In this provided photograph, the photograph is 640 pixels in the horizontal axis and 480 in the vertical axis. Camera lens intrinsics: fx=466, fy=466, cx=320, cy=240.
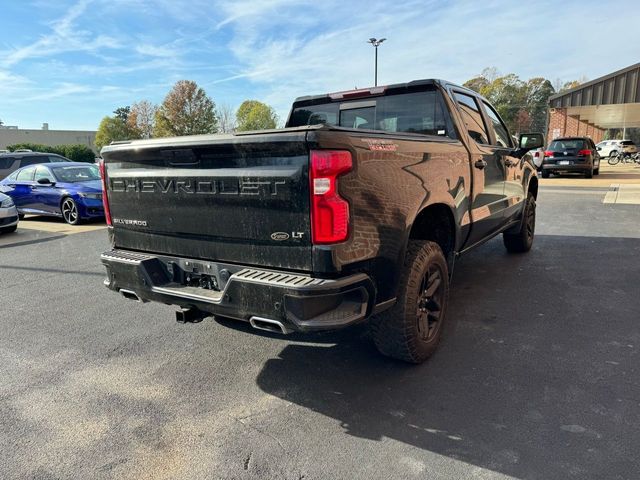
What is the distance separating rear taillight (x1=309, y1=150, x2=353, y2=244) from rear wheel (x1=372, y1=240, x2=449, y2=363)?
29.7 inches

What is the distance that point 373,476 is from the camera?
7.25 feet

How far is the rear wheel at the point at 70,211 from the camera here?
10151 millimetres

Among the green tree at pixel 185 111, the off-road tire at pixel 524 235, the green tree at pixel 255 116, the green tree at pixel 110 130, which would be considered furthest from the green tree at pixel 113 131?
the off-road tire at pixel 524 235

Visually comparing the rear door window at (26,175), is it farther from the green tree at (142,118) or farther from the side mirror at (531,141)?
the green tree at (142,118)

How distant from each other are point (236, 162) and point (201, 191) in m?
0.34

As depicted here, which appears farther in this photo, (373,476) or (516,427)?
(516,427)

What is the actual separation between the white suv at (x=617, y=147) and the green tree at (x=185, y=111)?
44082mm

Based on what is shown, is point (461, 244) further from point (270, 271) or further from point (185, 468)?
point (185, 468)

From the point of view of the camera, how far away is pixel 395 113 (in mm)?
4215

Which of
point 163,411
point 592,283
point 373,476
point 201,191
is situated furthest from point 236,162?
point 592,283

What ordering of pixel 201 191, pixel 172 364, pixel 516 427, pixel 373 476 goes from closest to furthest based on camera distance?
pixel 373 476
pixel 516 427
pixel 201 191
pixel 172 364

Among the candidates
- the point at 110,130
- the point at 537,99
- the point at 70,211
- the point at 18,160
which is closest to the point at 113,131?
the point at 110,130

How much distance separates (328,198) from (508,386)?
1.74m

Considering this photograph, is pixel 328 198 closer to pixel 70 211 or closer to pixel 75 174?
pixel 70 211
